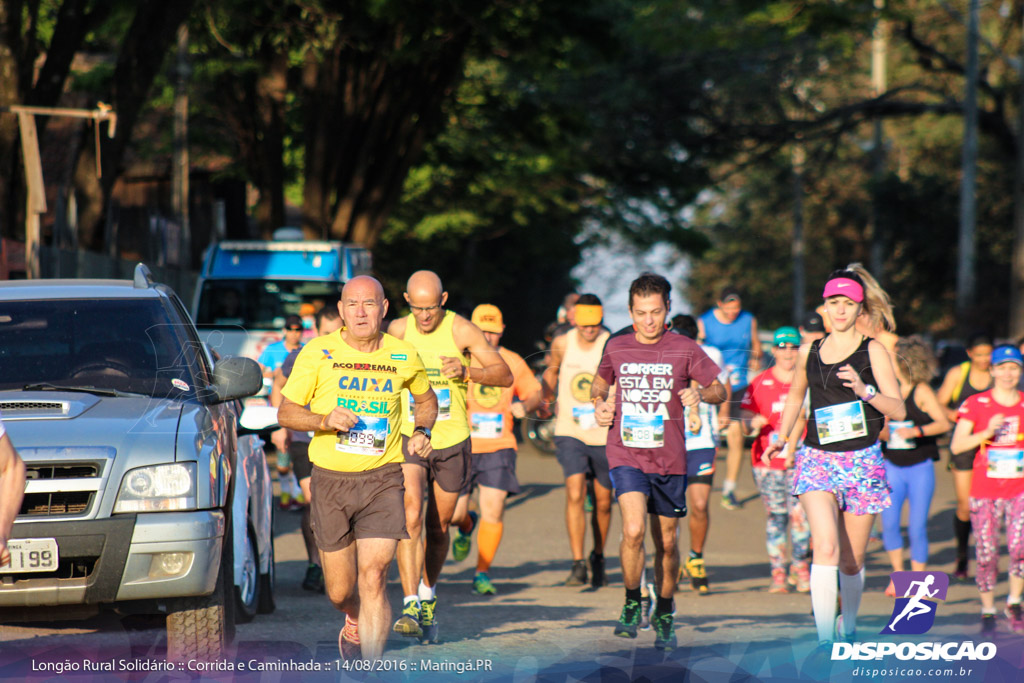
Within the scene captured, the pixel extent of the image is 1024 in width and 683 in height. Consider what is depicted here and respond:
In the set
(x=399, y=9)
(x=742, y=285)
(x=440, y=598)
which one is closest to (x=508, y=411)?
(x=440, y=598)

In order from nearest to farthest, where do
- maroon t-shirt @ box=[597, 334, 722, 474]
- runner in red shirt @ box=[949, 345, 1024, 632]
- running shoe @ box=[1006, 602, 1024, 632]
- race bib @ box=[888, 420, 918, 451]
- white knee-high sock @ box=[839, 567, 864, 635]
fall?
white knee-high sock @ box=[839, 567, 864, 635], maroon t-shirt @ box=[597, 334, 722, 474], running shoe @ box=[1006, 602, 1024, 632], runner in red shirt @ box=[949, 345, 1024, 632], race bib @ box=[888, 420, 918, 451]

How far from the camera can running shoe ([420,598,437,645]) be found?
7.48 meters

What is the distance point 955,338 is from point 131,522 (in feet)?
71.3

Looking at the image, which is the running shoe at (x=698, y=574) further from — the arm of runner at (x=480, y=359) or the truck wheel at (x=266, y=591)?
the truck wheel at (x=266, y=591)

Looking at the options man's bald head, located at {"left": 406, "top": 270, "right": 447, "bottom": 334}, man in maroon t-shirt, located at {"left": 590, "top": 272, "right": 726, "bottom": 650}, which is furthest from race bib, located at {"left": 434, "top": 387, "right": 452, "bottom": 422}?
man in maroon t-shirt, located at {"left": 590, "top": 272, "right": 726, "bottom": 650}

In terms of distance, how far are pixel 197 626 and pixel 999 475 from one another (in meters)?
5.39

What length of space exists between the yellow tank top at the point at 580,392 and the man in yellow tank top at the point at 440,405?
1862 mm

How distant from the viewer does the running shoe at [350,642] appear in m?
6.54

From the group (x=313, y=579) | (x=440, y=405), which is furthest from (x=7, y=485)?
(x=313, y=579)

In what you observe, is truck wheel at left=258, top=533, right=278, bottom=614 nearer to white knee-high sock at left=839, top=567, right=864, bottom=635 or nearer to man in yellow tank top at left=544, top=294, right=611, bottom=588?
man in yellow tank top at left=544, top=294, right=611, bottom=588

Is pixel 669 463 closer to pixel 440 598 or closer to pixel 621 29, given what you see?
pixel 440 598

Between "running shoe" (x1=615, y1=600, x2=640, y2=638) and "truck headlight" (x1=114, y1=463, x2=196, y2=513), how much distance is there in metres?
2.60

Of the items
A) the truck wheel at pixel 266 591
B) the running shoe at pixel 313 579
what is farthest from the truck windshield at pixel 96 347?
the running shoe at pixel 313 579

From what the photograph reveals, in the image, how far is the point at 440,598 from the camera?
9.54 meters
